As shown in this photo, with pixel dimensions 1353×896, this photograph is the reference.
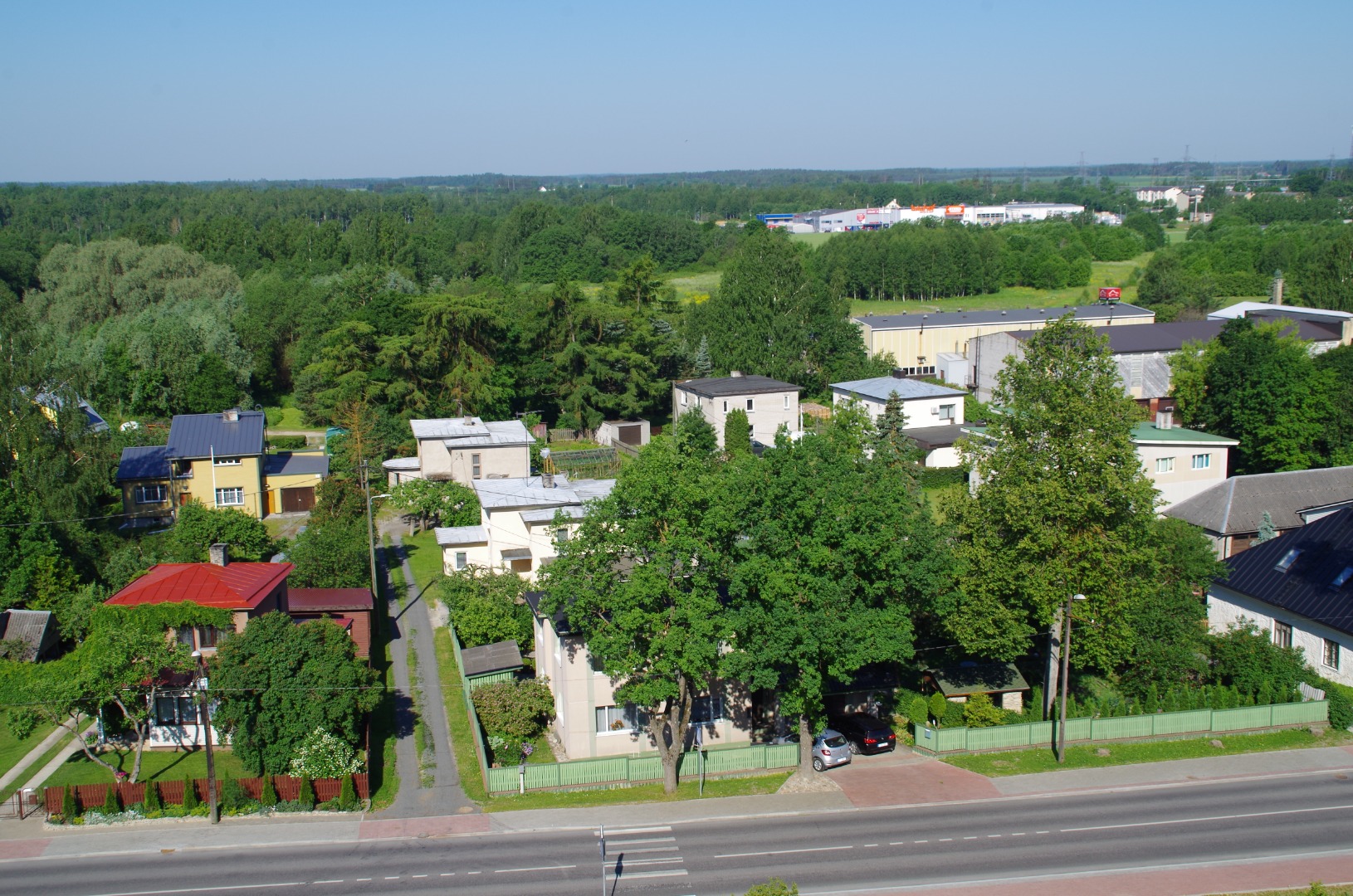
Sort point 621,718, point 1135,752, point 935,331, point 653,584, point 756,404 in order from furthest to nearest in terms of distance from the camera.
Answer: point 935,331 < point 756,404 < point 1135,752 < point 621,718 < point 653,584

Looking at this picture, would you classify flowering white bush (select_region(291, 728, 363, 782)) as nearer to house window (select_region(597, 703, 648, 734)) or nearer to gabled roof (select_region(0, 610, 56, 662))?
house window (select_region(597, 703, 648, 734))

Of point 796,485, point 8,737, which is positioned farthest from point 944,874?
point 8,737

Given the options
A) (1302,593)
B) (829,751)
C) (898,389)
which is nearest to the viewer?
(829,751)

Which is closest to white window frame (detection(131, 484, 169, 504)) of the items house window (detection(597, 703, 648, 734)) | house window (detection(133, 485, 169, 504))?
house window (detection(133, 485, 169, 504))

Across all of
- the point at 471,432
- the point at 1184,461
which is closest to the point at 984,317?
the point at 1184,461

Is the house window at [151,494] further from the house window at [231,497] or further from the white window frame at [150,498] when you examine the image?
the house window at [231,497]

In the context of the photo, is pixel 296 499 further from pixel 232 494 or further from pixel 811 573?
pixel 811 573

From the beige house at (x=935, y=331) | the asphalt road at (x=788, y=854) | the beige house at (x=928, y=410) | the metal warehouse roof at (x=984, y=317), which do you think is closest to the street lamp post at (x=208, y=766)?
the asphalt road at (x=788, y=854)

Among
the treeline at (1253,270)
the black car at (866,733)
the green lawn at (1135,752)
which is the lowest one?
the green lawn at (1135,752)

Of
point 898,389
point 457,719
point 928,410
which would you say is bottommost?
point 457,719
